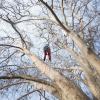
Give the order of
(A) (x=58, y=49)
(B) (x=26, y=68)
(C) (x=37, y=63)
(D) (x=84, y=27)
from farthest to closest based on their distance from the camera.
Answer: (A) (x=58, y=49), (D) (x=84, y=27), (B) (x=26, y=68), (C) (x=37, y=63)

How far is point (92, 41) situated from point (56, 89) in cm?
246

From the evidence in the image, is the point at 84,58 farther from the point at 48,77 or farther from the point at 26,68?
the point at 26,68

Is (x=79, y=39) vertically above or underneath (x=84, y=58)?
above

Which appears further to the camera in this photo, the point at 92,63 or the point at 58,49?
the point at 58,49

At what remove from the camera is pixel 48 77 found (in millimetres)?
8312

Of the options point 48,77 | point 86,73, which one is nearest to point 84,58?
point 86,73

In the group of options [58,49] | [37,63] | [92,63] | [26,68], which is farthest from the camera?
[58,49]

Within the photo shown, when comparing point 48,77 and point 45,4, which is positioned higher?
point 45,4

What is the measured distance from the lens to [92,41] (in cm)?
984

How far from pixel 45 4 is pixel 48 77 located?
2219 millimetres

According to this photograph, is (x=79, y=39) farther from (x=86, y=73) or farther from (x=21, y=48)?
(x=21, y=48)

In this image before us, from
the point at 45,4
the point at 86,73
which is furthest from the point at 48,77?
the point at 45,4

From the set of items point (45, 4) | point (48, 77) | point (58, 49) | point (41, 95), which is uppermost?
point (45, 4)

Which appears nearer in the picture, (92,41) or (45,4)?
(45,4)
